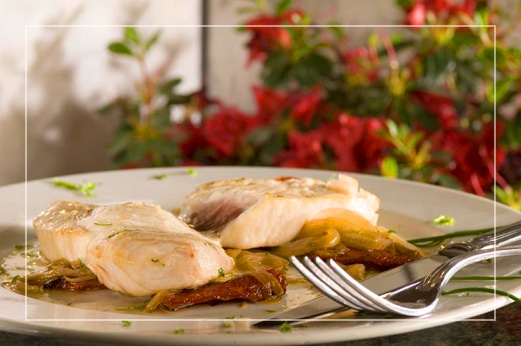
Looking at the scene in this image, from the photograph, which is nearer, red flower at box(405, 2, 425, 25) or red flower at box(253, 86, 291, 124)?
red flower at box(405, 2, 425, 25)

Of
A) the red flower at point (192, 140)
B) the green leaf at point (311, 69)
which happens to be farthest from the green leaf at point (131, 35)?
the green leaf at point (311, 69)

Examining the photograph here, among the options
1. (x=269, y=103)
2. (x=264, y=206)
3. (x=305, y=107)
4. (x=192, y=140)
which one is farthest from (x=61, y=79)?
(x=264, y=206)

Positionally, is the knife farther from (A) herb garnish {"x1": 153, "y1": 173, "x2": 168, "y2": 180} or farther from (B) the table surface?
(A) herb garnish {"x1": 153, "y1": 173, "x2": 168, "y2": 180}

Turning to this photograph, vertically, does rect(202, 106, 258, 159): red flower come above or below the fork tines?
below

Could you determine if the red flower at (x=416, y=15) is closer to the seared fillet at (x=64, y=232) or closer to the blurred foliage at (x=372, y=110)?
the blurred foliage at (x=372, y=110)

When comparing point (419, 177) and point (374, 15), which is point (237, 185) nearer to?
point (419, 177)

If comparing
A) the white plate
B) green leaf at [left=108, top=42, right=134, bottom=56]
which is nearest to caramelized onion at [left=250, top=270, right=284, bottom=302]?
the white plate
